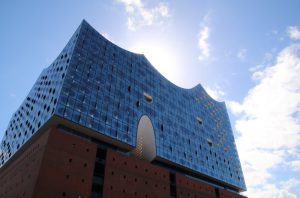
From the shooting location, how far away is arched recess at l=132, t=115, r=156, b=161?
4516 centimetres

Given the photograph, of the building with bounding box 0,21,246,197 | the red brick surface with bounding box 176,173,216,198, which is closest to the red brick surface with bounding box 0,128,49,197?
the building with bounding box 0,21,246,197

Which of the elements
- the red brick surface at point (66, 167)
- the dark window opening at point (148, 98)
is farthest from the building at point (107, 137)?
the red brick surface at point (66, 167)

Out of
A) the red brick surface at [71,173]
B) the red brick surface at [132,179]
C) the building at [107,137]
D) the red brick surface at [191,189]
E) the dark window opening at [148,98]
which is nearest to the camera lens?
the red brick surface at [71,173]

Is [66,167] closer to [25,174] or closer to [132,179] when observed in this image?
[25,174]

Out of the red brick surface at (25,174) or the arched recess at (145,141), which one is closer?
the red brick surface at (25,174)

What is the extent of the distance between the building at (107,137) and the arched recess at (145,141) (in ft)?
0.57

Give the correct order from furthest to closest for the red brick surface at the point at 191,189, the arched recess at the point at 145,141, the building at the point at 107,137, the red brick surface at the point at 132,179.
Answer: the arched recess at the point at 145,141, the red brick surface at the point at 191,189, the red brick surface at the point at 132,179, the building at the point at 107,137

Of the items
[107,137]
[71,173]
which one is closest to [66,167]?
[71,173]

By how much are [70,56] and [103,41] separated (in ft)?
29.0

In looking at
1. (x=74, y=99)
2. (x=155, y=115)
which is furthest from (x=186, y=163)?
(x=74, y=99)

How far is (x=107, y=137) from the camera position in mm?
38281

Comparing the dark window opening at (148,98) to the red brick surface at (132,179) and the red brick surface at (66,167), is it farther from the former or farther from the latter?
the red brick surface at (66,167)

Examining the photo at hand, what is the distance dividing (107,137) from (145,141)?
9743mm

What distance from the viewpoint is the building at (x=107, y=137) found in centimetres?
3200
